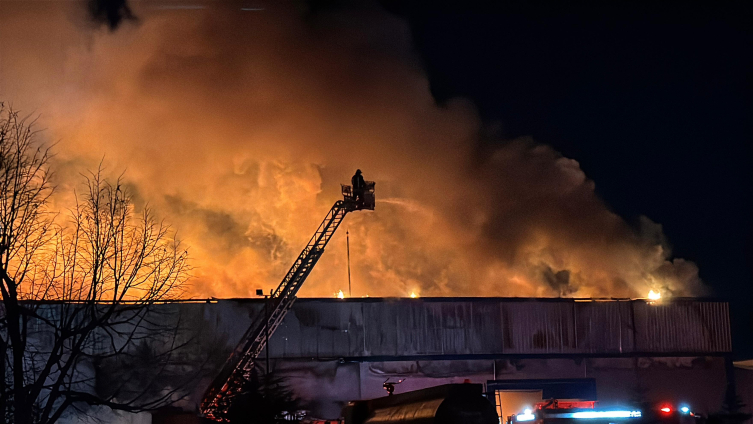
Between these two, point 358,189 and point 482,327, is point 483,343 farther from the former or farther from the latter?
point 358,189

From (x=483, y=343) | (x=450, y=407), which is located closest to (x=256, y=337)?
(x=483, y=343)

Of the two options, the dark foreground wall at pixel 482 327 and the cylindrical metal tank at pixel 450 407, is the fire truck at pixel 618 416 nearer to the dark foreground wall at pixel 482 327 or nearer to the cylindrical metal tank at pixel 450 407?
the cylindrical metal tank at pixel 450 407

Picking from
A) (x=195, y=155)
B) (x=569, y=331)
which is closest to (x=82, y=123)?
(x=195, y=155)

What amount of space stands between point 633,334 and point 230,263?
1017 inches

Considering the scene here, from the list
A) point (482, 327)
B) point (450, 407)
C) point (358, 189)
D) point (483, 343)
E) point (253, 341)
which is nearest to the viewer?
point (450, 407)

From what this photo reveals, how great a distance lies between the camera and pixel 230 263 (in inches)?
2071

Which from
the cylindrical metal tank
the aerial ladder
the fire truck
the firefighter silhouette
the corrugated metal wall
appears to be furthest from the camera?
the firefighter silhouette

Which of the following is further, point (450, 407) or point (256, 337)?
point (256, 337)

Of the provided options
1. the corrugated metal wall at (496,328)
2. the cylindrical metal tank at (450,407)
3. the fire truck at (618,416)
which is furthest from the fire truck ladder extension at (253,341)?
the cylindrical metal tank at (450,407)

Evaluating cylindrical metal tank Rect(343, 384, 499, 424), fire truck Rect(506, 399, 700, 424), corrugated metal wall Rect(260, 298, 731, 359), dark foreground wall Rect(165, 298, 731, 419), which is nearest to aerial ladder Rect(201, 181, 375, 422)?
dark foreground wall Rect(165, 298, 731, 419)

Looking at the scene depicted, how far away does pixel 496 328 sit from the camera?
3912cm

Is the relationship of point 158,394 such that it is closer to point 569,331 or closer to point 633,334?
point 569,331

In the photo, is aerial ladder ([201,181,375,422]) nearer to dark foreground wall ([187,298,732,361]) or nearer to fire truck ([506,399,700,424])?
dark foreground wall ([187,298,732,361])

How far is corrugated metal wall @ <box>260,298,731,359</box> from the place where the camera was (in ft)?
124
